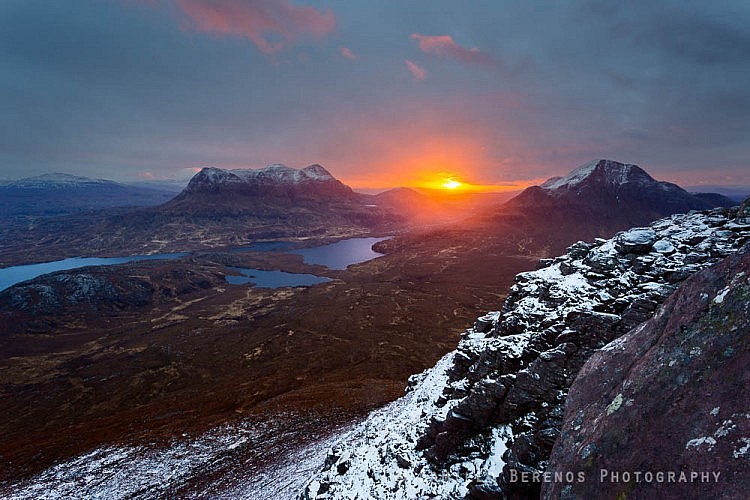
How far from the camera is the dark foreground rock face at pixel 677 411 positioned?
8664 mm

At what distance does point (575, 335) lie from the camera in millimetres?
19188

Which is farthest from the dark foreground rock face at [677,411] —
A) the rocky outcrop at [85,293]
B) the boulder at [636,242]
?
the rocky outcrop at [85,293]

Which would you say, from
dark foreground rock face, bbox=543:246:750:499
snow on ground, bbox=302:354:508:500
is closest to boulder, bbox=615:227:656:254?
dark foreground rock face, bbox=543:246:750:499

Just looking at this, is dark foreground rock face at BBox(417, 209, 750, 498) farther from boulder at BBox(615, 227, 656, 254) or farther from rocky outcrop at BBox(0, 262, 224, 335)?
rocky outcrop at BBox(0, 262, 224, 335)

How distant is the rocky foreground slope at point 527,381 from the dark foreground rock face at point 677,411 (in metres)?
4.17

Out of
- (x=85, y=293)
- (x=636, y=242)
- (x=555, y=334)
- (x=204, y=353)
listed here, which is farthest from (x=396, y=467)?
(x=85, y=293)

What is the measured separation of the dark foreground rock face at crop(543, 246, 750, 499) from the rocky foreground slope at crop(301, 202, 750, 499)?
4.17m

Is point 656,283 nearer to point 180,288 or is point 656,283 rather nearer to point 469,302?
point 469,302

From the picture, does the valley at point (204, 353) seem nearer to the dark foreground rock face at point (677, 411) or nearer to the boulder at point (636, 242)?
the dark foreground rock face at point (677, 411)

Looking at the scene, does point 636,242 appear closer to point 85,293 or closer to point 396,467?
point 396,467

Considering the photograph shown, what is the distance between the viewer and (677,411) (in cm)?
1009

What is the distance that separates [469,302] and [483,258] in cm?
8276

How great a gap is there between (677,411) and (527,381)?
9.70m

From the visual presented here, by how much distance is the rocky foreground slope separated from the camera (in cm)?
1783
